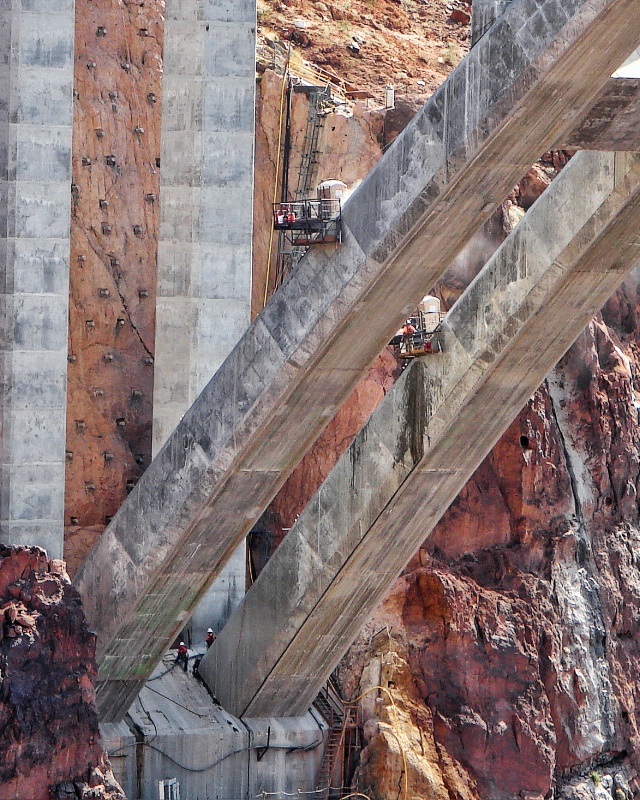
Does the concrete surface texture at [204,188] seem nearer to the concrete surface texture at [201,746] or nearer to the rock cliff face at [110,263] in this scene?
the rock cliff face at [110,263]

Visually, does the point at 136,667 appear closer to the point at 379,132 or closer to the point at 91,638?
the point at 91,638

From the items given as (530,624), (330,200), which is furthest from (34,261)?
(530,624)

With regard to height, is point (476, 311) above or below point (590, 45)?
below

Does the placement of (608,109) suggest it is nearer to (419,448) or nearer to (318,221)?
(318,221)

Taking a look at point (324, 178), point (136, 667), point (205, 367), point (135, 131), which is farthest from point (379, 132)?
point (136, 667)

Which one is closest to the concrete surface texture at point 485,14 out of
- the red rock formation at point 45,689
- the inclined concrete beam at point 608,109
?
the inclined concrete beam at point 608,109
